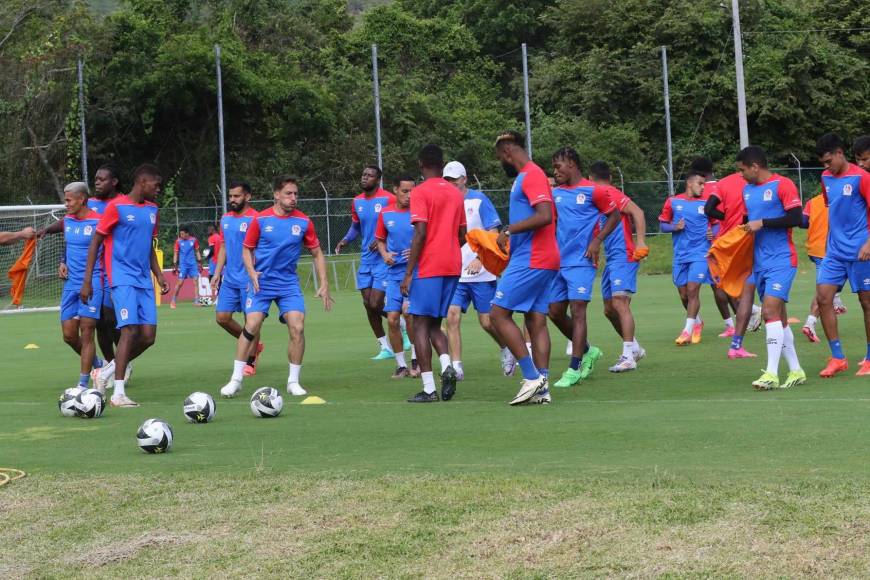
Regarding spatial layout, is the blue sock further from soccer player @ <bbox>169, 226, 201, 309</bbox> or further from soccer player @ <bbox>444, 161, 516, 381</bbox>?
soccer player @ <bbox>169, 226, 201, 309</bbox>

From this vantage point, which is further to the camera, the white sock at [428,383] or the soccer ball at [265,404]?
the white sock at [428,383]

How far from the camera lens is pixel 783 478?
6961 mm

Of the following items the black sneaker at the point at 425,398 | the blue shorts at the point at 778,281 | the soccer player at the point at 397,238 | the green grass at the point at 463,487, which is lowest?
the green grass at the point at 463,487

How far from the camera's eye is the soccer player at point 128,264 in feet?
39.7

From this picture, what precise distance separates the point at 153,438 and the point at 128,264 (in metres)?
3.65

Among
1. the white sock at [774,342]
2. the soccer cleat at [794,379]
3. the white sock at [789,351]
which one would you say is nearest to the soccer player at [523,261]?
the white sock at [774,342]

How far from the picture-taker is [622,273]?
46.9 ft

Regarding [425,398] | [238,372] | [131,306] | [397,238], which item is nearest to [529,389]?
[425,398]

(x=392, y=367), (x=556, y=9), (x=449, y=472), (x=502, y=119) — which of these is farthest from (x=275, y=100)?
(x=449, y=472)

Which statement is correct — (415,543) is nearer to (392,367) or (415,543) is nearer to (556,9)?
(392,367)

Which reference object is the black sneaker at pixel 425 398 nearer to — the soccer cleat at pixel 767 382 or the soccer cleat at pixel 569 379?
the soccer cleat at pixel 569 379

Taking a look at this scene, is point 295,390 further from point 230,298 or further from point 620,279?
point 620,279

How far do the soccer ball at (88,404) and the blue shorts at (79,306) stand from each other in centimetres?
165

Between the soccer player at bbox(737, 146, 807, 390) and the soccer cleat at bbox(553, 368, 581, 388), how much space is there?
1801 mm
